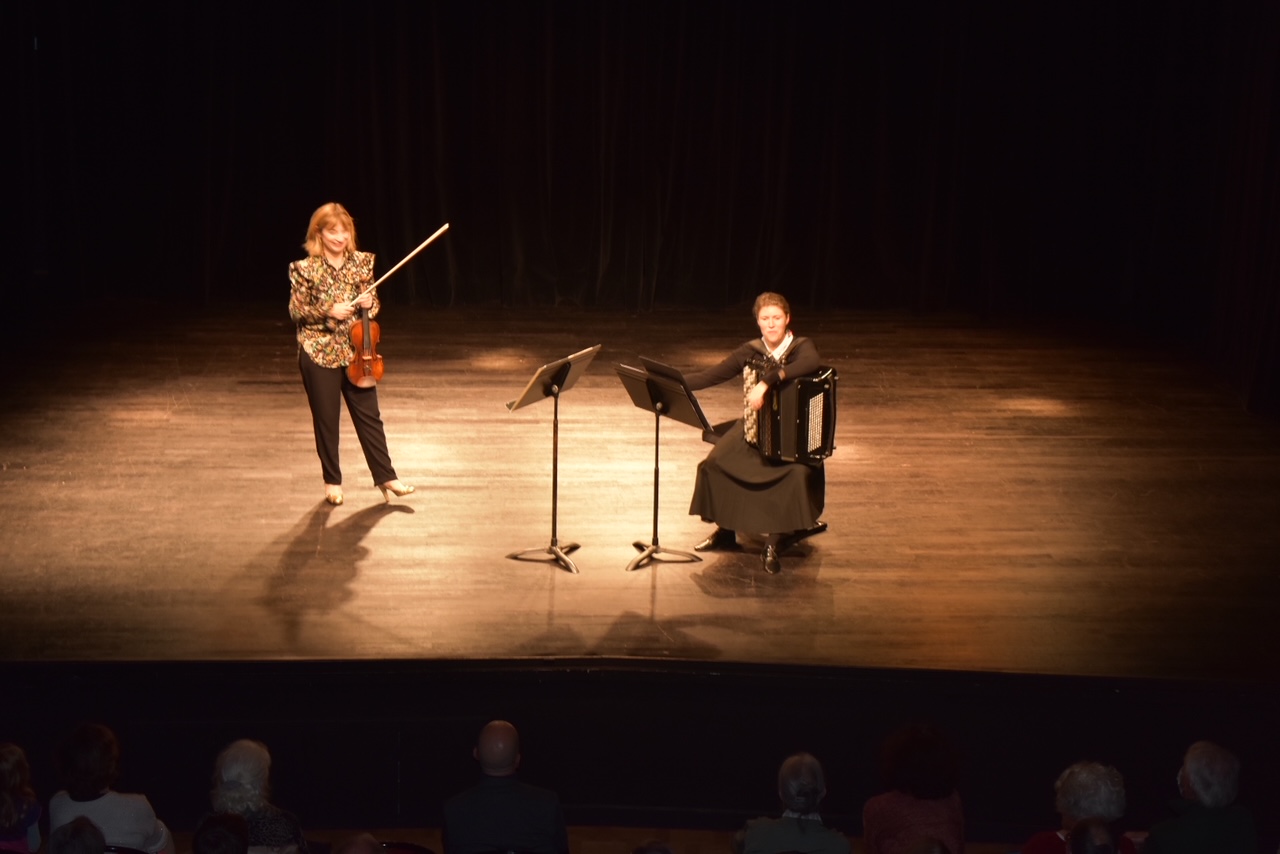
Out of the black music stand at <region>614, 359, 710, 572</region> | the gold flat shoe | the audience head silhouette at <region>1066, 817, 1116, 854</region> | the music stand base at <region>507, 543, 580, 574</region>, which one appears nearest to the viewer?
the audience head silhouette at <region>1066, 817, 1116, 854</region>

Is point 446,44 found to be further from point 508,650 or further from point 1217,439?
point 508,650

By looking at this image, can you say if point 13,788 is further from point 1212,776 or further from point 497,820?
point 1212,776

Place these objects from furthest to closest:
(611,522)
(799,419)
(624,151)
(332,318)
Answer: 1. (624,151)
2. (611,522)
3. (332,318)
4. (799,419)

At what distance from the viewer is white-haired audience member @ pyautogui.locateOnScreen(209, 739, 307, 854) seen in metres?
4.14

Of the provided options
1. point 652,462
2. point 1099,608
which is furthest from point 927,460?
point 1099,608

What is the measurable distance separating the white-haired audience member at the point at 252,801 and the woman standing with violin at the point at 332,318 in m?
3.07

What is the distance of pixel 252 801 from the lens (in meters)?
4.16

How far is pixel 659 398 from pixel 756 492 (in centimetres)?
63

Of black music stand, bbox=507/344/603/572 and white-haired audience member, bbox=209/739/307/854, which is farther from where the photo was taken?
black music stand, bbox=507/344/603/572

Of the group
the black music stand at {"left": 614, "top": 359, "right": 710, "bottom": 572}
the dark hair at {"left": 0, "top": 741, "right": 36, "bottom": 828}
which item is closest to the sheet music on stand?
the black music stand at {"left": 614, "top": 359, "right": 710, "bottom": 572}

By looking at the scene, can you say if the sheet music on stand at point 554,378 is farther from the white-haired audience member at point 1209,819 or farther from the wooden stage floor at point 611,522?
the white-haired audience member at point 1209,819

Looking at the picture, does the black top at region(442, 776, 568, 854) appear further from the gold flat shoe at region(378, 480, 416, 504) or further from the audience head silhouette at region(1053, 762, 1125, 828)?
the gold flat shoe at region(378, 480, 416, 504)

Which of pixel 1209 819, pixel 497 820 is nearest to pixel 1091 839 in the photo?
pixel 1209 819

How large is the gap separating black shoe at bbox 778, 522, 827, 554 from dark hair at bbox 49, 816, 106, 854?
3.79 meters
